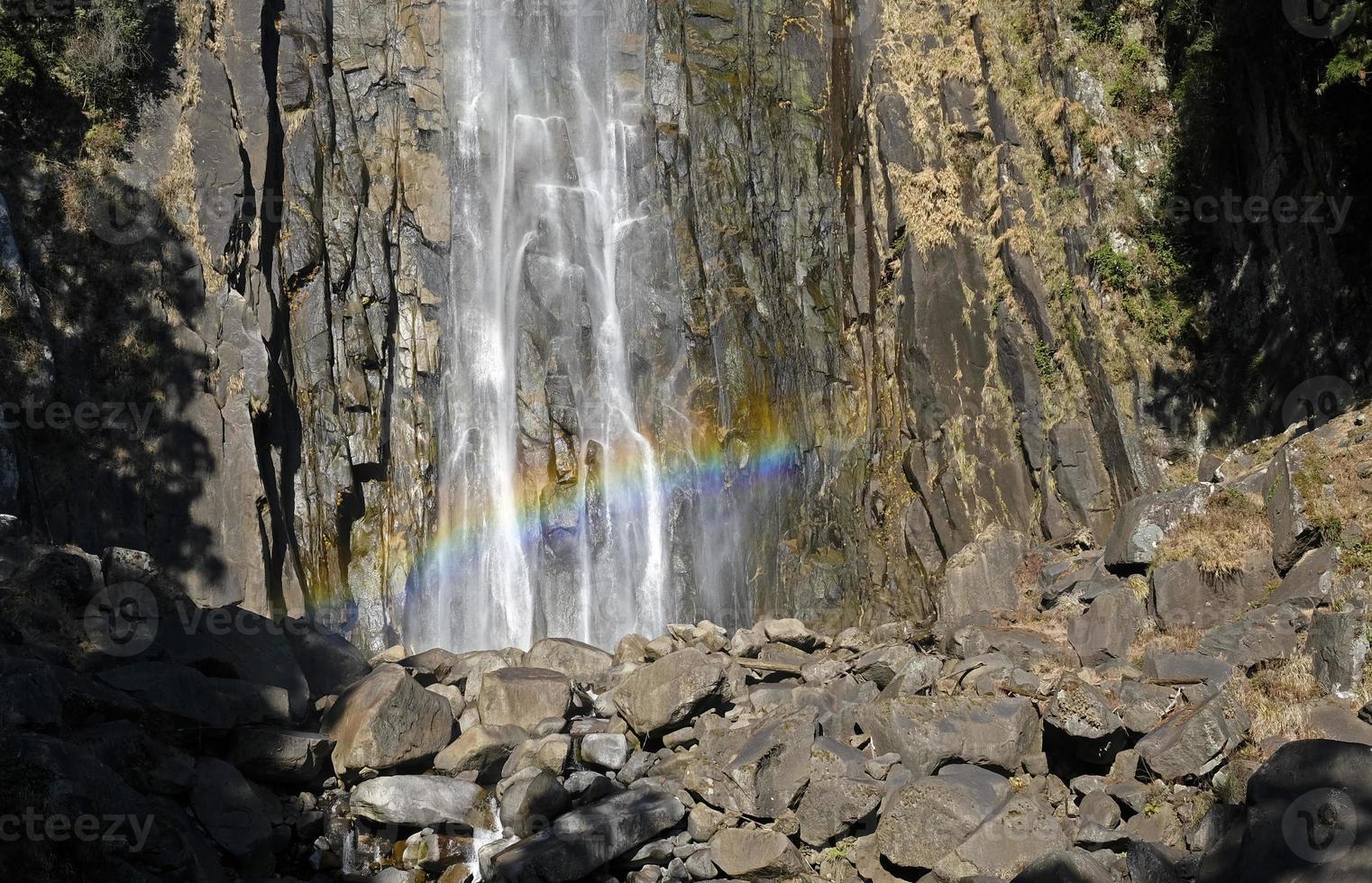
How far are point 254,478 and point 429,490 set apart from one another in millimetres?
→ 4342

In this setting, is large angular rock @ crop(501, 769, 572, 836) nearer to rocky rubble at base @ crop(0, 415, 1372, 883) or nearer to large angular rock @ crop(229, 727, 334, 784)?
rocky rubble at base @ crop(0, 415, 1372, 883)

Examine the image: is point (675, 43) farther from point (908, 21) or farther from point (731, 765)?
point (731, 765)

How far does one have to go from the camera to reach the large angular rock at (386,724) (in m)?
12.7

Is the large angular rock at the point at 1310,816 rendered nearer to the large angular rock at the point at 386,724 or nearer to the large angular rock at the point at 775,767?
the large angular rock at the point at 775,767

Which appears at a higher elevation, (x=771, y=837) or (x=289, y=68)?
(x=289, y=68)

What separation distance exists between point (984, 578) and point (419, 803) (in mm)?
9442

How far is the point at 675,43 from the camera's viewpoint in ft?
76.6

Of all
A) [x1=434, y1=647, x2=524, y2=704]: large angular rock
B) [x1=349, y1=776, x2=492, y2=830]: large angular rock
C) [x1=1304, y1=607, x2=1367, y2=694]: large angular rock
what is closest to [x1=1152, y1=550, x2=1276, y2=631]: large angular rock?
[x1=1304, y1=607, x2=1367, y2=694]: large angular rock

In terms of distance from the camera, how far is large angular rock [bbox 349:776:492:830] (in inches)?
477

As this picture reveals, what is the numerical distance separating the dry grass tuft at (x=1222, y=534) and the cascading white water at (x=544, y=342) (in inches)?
416

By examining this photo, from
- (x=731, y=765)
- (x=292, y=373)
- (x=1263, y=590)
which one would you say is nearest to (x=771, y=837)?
(x=731, y=765)

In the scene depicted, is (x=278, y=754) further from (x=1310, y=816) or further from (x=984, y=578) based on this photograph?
(x=984, y=578)

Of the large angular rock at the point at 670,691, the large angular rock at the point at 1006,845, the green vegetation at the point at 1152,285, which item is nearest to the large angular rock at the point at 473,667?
the large angular rock at the point at 670,691

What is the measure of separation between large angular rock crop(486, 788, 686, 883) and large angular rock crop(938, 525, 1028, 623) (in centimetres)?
641
